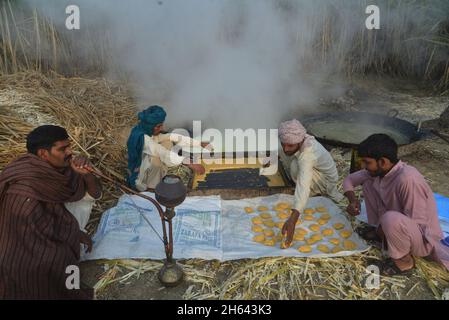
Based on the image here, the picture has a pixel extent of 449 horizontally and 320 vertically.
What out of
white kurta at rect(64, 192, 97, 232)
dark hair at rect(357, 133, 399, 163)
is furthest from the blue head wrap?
dark hair at rect(357, 133, 399, 163)

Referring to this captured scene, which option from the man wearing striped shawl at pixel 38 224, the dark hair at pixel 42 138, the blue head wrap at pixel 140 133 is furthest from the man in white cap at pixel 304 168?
the dark hair at pixel 42 138

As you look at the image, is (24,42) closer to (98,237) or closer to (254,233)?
(98,237)

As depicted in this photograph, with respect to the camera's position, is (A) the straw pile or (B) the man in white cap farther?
(B) the man in white cap

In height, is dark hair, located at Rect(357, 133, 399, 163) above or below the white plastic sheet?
above

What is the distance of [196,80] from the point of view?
601 centimetres

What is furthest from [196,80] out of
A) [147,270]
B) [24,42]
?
[147,270]

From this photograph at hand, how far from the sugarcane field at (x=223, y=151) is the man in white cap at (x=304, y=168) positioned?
0.02 metres

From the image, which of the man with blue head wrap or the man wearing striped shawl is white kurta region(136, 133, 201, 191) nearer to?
the man with blue head wrap

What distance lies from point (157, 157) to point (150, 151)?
6.7 inches

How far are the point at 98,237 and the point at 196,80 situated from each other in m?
3.43

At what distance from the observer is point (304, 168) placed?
10.7ft

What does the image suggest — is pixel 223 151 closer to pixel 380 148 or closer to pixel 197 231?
pixel 197 231

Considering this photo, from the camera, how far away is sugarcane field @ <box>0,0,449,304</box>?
270cm

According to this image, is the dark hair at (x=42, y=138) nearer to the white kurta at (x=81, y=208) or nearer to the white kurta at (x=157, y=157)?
the white kurta at (x=81, y=208)
